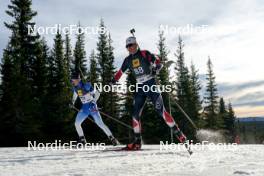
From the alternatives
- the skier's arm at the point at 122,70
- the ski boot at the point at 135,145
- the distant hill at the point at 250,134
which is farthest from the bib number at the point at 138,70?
the distant hill at the point at 250,134

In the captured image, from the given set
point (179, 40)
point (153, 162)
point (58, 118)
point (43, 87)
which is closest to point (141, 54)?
point (153, 162)

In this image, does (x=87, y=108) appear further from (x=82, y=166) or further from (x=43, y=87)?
(x=43, y=87)

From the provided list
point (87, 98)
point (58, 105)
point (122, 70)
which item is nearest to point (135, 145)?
point (122, 70)

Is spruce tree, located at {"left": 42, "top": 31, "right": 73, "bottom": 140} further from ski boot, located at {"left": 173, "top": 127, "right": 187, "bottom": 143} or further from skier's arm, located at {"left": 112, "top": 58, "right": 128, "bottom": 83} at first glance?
ski boot, located at {"left": 173, "top": 127, "right": 187, "bottom": 143}

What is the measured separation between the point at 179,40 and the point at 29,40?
21969 mm

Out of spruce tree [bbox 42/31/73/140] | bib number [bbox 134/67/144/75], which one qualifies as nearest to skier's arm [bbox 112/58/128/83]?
bib number [bbox 134/67/144/75]

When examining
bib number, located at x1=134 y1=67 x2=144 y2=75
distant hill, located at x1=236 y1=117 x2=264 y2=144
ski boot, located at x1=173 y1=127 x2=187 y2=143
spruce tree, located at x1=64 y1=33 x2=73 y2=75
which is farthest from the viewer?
distant hill, located at x1=236 y1=117 x2=264 y2=144

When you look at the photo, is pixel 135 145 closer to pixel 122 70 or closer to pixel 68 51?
pixel 122 70

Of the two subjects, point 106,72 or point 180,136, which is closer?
Result: point 180,136

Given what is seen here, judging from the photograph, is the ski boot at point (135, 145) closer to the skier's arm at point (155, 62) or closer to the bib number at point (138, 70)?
the bib number at point (138, 70)

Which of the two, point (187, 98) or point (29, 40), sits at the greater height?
point (29, 40)

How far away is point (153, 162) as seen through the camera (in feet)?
19.3

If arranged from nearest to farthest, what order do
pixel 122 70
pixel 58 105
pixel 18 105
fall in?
pixel 122 70 → pixel 18 105 → pixel 58 105

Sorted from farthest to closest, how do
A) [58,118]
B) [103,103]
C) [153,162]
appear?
[103,103], [58,118], [153,162]
